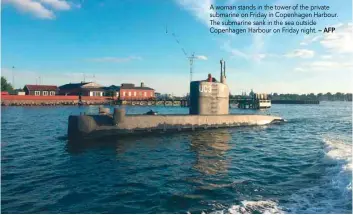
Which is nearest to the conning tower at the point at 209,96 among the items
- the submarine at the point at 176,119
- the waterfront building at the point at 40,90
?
the submarine at the point at 176,119

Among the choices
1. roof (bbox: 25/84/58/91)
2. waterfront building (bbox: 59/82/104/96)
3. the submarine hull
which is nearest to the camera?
the submarine hull

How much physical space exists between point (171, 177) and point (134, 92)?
96.0 m

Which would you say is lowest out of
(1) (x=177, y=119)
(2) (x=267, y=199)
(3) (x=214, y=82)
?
(2) (x=267, y=199)

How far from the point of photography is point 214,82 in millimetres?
32438

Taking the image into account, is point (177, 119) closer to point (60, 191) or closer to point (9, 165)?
point (9, 165)

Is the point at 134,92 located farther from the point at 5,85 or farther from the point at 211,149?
the point at 211,149

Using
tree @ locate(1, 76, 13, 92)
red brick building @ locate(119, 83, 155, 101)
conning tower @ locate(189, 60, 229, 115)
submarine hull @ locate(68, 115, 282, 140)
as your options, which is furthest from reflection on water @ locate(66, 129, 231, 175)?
tree @ locate(1, 76, 13, 92)

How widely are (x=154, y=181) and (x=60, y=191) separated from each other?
13.3 ft

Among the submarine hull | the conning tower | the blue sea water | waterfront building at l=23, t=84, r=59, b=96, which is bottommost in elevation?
the blue sea water

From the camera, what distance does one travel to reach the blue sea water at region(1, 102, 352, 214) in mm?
10863

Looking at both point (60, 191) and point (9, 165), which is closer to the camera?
point (60, 191)

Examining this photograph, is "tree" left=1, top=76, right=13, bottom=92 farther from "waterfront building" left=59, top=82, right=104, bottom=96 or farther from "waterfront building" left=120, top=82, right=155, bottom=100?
"waterfront building" left=120, top=82, right=155, bottom=100

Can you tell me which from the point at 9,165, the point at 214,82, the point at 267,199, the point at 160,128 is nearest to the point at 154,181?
the point at 267,199

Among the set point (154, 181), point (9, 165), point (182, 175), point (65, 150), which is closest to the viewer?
point (154, 181)
